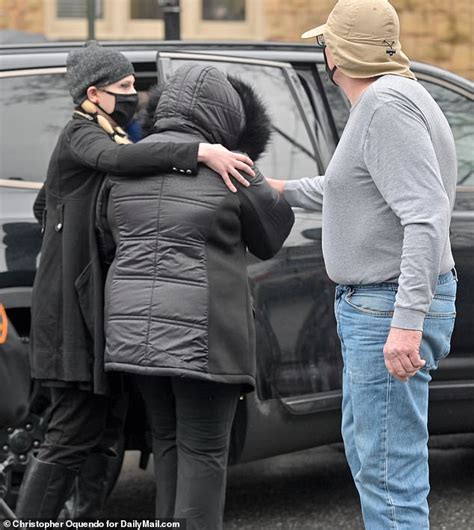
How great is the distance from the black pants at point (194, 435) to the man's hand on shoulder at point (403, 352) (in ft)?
2.23

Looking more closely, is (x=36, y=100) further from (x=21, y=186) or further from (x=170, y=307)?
(x=170, y=307)

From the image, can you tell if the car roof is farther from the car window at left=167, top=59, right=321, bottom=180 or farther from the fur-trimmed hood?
the fur-trimmed hood

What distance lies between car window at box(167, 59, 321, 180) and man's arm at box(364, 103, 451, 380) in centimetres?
147

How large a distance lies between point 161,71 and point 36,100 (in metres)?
0.52

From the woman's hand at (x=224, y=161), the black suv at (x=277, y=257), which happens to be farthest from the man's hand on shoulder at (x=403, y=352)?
the black suv at (x=277, y=257)

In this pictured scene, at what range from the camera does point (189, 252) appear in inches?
151

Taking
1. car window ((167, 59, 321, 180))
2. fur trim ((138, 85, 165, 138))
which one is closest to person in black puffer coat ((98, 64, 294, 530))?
fur trim ((138, 85, 165, 138))

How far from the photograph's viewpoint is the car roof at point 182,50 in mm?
4945

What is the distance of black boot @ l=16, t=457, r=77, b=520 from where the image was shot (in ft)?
14.4

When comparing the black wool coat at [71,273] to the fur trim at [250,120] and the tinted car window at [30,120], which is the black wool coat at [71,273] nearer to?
the fur trim at [250,120]

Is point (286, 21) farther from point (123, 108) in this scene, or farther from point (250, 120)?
point (250, 120)

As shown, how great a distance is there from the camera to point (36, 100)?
491 centimetres

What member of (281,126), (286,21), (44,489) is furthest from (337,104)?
(286,21)

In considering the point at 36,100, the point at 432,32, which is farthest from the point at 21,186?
the point at 432,32
